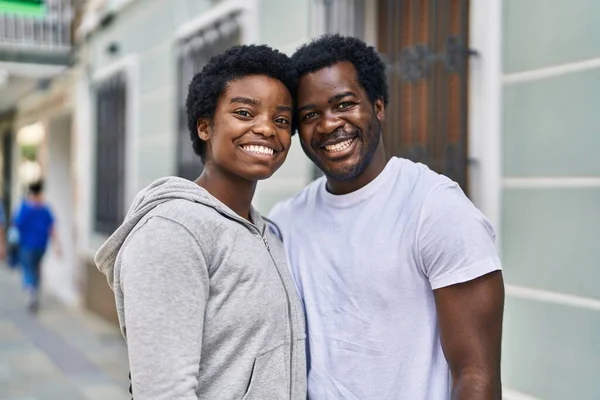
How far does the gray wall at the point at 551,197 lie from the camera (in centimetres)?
276

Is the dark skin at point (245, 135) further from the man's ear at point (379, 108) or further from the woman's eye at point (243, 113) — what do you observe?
the man's ear at point (379, 108)

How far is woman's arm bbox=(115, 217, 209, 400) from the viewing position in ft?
5.48

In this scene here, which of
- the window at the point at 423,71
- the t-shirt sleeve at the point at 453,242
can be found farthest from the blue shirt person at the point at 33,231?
the t-shirt sleeve at the point at 453,242

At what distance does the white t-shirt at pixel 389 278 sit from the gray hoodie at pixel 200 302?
118mm

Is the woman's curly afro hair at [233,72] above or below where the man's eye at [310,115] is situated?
above

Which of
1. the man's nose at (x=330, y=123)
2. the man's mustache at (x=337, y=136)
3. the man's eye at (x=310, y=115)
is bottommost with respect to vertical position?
the man's mustache at (x=337, y=136)

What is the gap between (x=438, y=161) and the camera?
362cm

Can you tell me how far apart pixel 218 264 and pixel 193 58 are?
5189mm

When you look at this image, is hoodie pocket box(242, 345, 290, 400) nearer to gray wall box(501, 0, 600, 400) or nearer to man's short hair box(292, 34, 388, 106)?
man's short hair box(292, 34, 388, 106)

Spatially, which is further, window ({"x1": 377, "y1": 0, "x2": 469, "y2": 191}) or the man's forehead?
window ({"x1": 377, "y1": 0, "x2": 469, "y2": 191})

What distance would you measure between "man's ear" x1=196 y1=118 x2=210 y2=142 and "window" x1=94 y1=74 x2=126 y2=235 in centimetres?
677

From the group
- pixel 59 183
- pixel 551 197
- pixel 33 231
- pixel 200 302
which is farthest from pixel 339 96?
pixel 59 183

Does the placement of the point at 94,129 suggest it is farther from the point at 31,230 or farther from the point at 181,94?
Result: the point at 181,94

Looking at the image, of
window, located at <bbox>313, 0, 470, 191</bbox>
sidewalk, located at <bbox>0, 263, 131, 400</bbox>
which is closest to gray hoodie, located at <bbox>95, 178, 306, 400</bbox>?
window, located at <bbox>313, 0, 470, 191</bbox>
